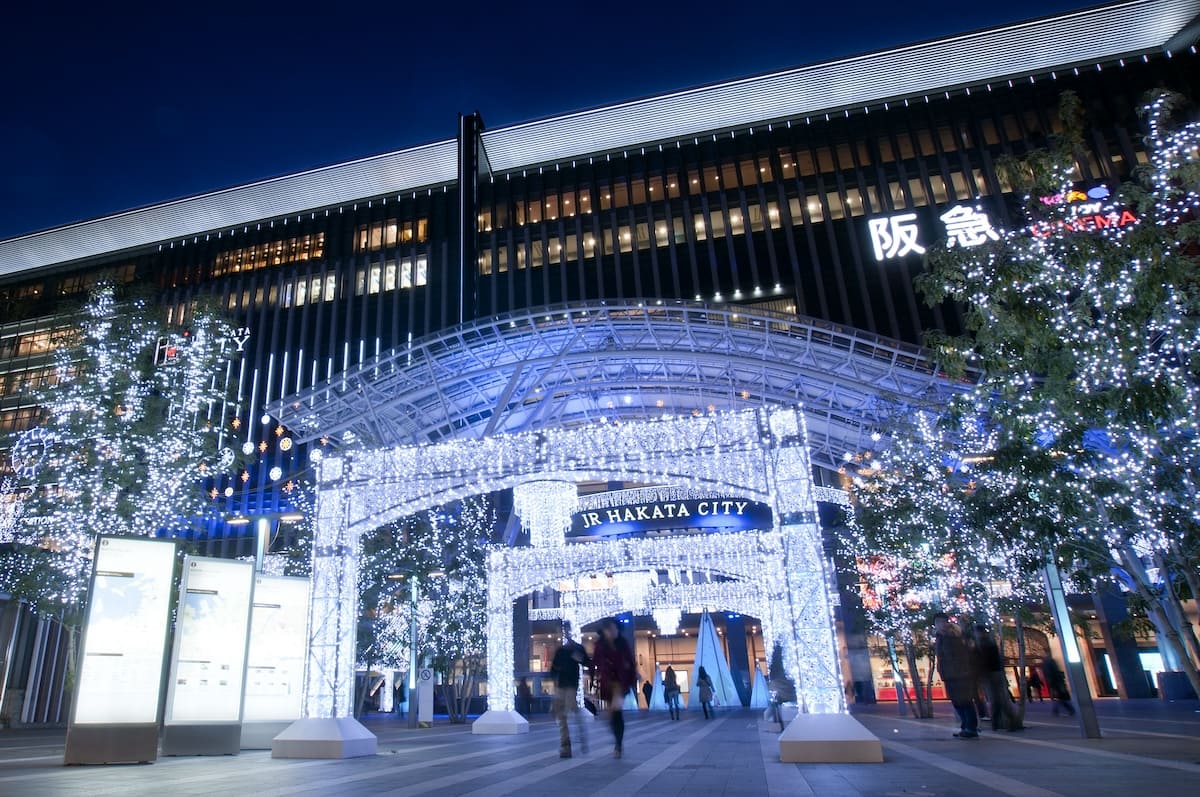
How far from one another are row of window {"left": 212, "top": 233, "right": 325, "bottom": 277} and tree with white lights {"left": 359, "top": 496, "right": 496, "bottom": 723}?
2523cm

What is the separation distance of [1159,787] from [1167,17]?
41879 mm

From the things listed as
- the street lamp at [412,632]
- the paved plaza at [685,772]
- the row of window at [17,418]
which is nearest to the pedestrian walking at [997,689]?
the paved plaza at [685,772]

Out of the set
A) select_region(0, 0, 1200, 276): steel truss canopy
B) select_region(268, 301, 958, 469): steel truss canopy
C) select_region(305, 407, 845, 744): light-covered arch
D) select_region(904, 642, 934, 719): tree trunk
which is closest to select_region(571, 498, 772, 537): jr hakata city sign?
select_region(268, 301, 958, 469): steel truss canopy

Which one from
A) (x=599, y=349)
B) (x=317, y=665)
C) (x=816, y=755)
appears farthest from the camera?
(x=599, y=349)

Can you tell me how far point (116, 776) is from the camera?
24.1ft

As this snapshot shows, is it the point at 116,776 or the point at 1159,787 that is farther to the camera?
the point at 116,776

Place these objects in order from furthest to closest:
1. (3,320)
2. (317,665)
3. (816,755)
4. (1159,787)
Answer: (3,320), (317,665), (816,755), (1159,787)

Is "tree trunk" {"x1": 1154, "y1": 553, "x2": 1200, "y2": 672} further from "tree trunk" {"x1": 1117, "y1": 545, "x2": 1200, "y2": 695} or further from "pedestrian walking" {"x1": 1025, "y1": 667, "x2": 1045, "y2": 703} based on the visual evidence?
"pedestrian walking" {"x1": 1025, "y1": 667, "x2": 1045, "y2": 703}

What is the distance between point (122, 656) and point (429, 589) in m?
12.8

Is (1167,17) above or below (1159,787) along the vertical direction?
above

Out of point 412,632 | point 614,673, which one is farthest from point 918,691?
point 412,632

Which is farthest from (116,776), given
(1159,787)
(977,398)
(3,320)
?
(3,320)

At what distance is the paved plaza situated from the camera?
17.9 feet

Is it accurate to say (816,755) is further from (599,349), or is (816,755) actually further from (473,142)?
(473,142)
